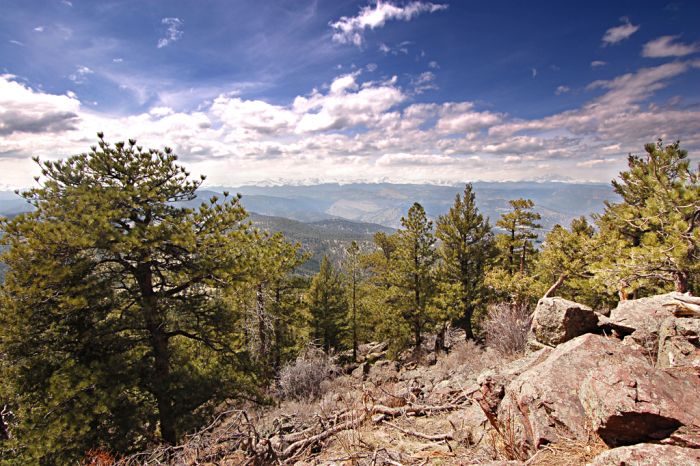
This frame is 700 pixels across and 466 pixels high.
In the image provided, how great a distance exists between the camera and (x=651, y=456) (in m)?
2.79

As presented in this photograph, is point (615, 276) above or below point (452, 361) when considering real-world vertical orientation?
above

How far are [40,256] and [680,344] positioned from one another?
12.7m

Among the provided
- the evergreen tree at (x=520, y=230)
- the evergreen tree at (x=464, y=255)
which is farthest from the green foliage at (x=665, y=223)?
the evergreen tree at (x=520, y=230)

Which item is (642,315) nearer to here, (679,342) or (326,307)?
(679,342)

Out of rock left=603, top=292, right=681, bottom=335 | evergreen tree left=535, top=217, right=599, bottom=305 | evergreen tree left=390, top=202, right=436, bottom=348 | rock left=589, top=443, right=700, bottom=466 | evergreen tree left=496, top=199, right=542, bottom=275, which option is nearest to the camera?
rock left=589, top=443, right=700, bottom=466

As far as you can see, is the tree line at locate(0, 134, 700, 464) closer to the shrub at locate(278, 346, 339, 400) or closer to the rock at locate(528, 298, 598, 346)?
the shrub at locate(278, 346, 339, 400)

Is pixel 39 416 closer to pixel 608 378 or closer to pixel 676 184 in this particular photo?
pixel 608 378

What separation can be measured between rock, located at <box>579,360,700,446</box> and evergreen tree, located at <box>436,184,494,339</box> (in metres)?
17.1

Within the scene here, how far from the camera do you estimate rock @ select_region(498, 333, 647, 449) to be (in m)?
3.94

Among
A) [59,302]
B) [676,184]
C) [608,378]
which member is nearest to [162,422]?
[59,302]

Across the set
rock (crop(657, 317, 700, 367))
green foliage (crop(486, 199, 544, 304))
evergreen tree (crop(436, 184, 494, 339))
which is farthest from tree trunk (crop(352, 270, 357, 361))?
rock (crop(657, 317, 700, 367))

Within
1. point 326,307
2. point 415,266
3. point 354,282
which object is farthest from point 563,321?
point 354,282

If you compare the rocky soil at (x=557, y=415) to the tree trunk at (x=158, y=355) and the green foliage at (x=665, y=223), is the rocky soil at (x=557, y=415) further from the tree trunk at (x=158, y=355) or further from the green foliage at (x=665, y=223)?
the tree trunk at (x=158, y=355)

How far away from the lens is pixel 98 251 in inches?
336
